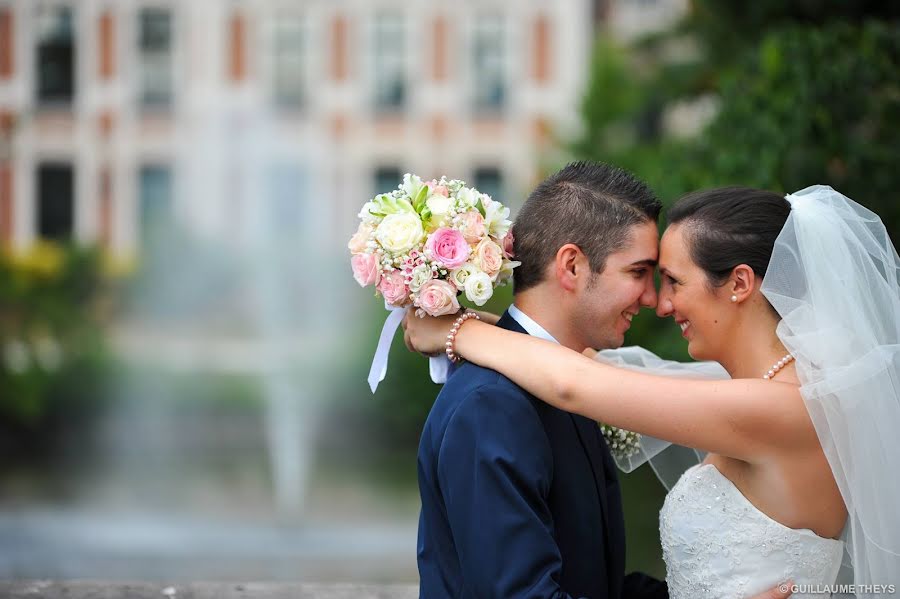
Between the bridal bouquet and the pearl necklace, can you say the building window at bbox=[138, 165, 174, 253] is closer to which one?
the bridal bouquet

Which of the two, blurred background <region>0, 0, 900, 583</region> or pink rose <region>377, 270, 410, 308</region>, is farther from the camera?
blurred background <region>0, 0, 900, 583</region>

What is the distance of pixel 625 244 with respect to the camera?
115 inches

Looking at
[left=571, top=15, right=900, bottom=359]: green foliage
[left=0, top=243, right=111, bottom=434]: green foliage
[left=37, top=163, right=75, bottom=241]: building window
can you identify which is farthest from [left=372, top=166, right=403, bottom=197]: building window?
[left=571, top=15, right=900, bottom=359]: green foliage

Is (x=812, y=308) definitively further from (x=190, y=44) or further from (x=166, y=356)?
Answer: (x=190, y=44)

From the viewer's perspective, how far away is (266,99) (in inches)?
1078

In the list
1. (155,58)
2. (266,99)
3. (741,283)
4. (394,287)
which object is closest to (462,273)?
(394,287)

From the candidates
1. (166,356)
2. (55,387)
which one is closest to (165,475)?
(55,387)

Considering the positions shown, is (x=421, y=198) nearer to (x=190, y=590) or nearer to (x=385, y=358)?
(x=385, y=358)

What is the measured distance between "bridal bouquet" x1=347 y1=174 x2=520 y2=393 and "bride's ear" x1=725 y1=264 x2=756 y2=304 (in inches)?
22.3

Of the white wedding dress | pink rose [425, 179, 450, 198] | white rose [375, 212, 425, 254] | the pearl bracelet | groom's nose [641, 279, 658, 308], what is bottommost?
the white wedding dress

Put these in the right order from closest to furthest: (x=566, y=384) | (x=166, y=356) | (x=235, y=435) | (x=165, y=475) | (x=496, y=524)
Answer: (x=496, y=524) < (x=566, y=384) < (x=165, y=475) < (x=235, y=435) < (x=166, y=356)

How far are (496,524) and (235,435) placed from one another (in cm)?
1545

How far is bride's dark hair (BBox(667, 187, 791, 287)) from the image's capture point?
2.99 m

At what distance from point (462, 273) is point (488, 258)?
78mm
